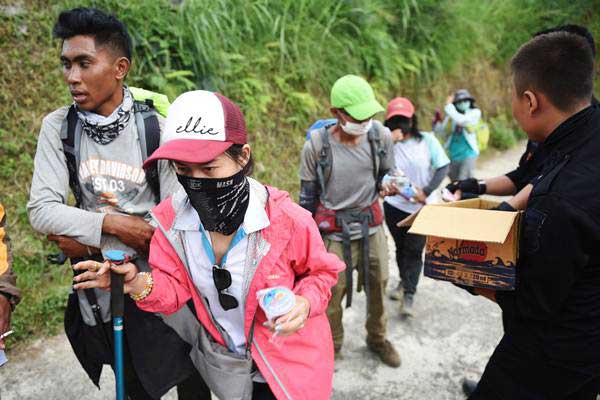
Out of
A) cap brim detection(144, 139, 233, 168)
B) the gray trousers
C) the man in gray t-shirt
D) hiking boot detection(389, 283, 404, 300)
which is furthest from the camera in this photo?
the gray trousers

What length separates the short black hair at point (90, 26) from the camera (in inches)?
88.4

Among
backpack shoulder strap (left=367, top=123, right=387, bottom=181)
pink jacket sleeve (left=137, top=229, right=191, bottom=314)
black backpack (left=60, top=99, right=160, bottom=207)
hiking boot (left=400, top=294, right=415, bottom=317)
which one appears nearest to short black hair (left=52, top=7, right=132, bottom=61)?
black backpack (left=60, top=99, right=160, bottom=207)

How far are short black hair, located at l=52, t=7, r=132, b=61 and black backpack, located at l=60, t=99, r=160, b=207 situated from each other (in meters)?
0.32

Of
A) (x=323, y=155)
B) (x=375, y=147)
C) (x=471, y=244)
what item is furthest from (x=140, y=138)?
(x=375, y=147)

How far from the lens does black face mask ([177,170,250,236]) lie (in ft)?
6.22

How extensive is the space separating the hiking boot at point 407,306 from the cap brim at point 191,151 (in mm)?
3275

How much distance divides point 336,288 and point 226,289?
177 cm

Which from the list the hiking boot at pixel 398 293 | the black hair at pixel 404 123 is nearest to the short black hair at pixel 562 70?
the black hair at pixel 404 123

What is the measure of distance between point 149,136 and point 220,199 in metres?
0.64

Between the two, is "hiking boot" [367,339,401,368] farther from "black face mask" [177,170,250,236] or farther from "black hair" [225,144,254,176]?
"black hair" [225,144,254,176]

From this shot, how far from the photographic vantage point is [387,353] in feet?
12.8

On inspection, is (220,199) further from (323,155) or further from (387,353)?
(387,353)

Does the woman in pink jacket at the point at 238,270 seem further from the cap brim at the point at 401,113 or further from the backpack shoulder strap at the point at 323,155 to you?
the cap brim at the point at 401,113

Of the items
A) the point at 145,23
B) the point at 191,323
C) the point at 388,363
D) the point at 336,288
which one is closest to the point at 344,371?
the point at 388,363
